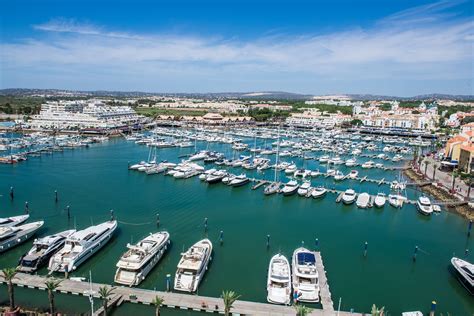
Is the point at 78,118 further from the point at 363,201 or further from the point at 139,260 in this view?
the point at 139,260

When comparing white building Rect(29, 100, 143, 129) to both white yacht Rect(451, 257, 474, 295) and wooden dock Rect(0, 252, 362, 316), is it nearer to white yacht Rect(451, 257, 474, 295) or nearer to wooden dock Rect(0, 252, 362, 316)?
wooden dock Rect(0, 252, 362, 316)

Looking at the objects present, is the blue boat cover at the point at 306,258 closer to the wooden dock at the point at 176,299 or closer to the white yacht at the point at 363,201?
the wooden dock at the point at 176,299

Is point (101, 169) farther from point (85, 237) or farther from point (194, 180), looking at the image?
point (85, 237)

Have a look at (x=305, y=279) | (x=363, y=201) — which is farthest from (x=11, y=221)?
(x=363, y=201)

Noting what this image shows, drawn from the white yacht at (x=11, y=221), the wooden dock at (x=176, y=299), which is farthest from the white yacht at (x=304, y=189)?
the white yacht at (x=11, y=221)

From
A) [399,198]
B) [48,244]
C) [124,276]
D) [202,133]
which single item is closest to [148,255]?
[124,276]
